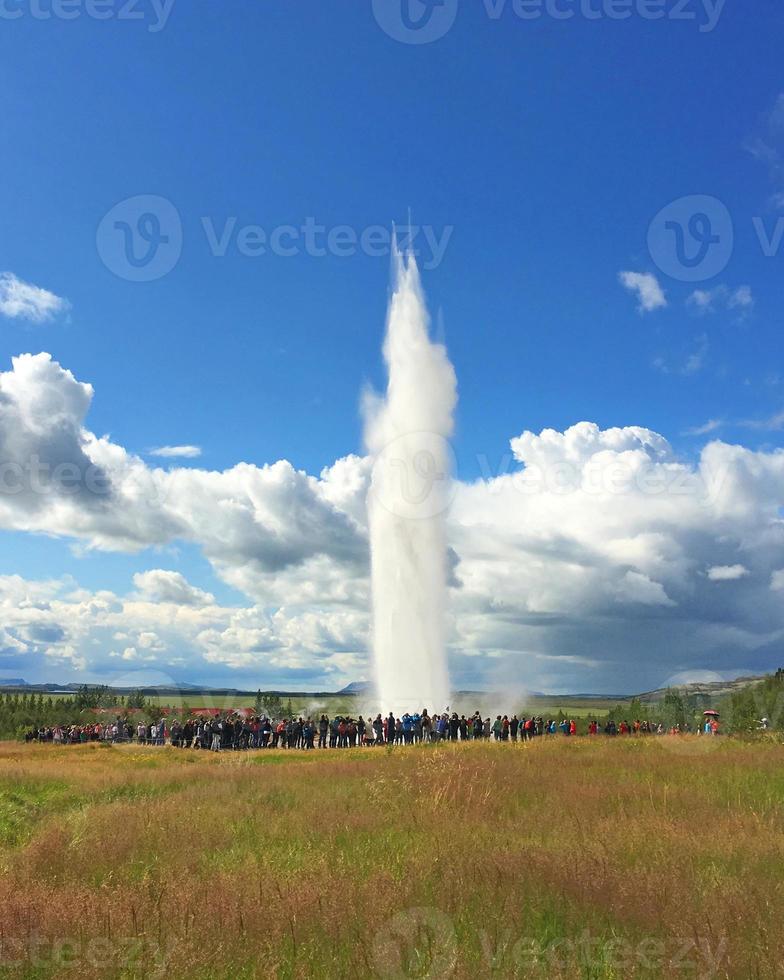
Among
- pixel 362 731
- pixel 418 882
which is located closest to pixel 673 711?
pixel 362 731

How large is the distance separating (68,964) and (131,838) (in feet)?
17.4

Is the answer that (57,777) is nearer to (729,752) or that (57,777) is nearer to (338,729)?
(338,729)

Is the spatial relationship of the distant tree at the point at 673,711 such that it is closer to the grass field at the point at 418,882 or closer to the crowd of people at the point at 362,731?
the crowd of people at the point at 362,731

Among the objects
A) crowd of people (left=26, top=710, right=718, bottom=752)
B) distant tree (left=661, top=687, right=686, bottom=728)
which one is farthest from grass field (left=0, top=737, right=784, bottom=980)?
distant tree (left=661, top=687, right=686, bottom=728)

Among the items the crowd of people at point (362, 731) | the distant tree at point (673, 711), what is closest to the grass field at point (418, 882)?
the crowd of people at point (362, 731)

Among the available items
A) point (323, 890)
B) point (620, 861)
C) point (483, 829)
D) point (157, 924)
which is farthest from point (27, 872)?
point (620, 861)

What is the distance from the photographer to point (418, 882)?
8125 mm

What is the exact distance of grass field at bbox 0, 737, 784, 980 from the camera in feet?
20.4

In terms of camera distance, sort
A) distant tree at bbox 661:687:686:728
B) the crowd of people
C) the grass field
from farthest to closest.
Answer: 1. distant tree at bbox 661:687:686:728
2. the crowd of people
3. the grass field

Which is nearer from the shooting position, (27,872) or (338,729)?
(27,872)

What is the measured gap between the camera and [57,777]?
84.1 feet

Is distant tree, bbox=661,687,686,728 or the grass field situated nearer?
the grass field

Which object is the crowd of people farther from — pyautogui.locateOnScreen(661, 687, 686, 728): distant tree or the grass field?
pyautogui.locateOnScreen(661, 687, 686, 728): distant tree

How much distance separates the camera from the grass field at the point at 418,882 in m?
6.23
